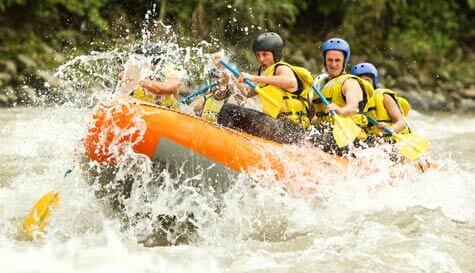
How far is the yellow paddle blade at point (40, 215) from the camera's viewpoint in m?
5.40

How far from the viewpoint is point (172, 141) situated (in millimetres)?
5293

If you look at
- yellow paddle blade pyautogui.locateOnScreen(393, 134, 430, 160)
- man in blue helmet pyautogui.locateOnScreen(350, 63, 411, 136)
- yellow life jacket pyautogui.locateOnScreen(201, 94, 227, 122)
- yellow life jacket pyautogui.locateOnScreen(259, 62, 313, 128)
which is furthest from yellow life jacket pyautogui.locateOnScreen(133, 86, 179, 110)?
yellow paddle blade pyautogui.locateOnScreen(393, 134, 430, 160)

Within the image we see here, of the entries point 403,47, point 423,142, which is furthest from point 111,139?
point 403,47

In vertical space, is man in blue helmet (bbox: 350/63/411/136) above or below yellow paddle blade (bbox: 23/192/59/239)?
above

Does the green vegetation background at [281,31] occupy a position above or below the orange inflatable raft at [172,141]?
above

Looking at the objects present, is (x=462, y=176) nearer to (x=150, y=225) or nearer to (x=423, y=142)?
(x=423, y=142)

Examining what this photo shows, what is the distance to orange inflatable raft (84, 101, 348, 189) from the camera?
5262 millimetres

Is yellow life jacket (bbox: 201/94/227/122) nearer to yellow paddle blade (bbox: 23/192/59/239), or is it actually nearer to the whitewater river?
the whitewater river

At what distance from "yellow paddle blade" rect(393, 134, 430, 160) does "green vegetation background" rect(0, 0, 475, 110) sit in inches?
227

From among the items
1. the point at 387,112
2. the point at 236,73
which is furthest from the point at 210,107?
the point at 387,112

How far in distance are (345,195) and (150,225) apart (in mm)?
1519

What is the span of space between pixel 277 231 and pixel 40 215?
1.68 meters

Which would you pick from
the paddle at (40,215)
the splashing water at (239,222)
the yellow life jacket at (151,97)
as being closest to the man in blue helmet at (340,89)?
the splashing water at (239,222)

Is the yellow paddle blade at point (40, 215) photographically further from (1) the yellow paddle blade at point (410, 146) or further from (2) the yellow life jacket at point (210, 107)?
(1) the yellow paddle blade at point (410, 146)
